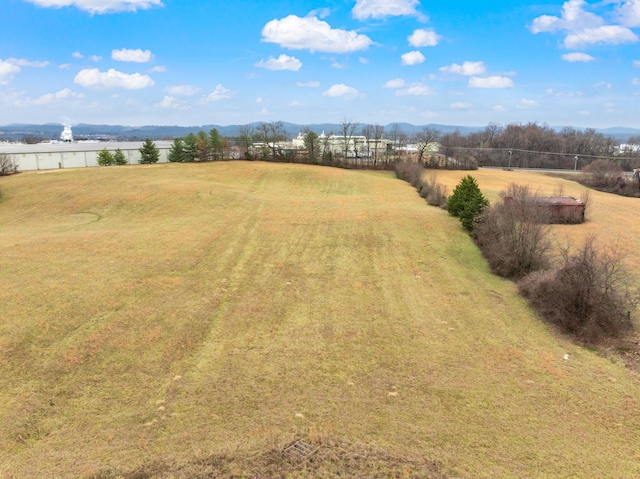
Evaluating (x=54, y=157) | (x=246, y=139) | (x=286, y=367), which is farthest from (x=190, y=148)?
(x=286, y=367)

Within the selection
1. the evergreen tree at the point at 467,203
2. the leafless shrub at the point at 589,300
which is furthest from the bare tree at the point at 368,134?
the leafless shrub at the point at 589,300

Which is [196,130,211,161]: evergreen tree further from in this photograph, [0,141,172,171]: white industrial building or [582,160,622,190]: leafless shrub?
[582,160,622,190]: leafless shrub

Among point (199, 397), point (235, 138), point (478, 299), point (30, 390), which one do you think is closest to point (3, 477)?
point (30, 390)

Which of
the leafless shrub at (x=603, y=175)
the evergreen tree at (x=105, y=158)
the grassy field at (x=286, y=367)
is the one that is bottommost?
the grassy field at (x=286, y=367)

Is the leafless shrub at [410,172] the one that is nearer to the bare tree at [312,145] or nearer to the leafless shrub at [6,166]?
the bare tree at [312,145]

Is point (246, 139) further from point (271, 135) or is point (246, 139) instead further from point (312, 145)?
point (312, 145)
